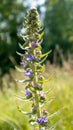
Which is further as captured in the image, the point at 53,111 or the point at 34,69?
the point at 53,111

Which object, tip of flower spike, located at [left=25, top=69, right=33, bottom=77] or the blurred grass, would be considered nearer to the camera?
tip of flower spike, located at [left=25, top=69, right=33, bottom=77]

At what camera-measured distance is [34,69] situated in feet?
8.06

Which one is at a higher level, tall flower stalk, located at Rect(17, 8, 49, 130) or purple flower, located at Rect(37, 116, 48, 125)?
tall flower stalk, located at Rect(17, 8, 49, 130)

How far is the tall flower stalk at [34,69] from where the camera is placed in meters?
2.43

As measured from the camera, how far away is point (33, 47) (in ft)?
8.04

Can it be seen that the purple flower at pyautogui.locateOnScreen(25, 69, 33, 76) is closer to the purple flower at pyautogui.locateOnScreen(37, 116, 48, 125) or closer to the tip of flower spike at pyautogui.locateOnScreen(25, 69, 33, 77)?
the tip of flower spike at pyautogui.locateOnScreen(25, 69, 33, 77)

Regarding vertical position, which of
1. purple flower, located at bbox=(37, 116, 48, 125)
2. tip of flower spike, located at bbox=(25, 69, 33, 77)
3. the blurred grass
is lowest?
the blurred grass

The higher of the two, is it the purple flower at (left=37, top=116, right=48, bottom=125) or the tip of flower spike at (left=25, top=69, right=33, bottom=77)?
the tip of flower spike at (left=25, top=69, right=33, bottom=77)

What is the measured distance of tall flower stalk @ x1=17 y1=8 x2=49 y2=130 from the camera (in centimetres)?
243

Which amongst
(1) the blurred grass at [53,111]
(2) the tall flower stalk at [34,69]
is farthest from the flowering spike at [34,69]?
(1) the blurred grass at [53,111]

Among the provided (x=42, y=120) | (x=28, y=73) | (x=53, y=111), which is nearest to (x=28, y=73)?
(x=28, y=73)

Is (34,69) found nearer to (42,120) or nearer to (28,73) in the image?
(28,73)

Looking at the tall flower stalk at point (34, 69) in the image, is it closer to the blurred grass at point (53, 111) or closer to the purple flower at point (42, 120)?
the purple flower at point (42, 120)

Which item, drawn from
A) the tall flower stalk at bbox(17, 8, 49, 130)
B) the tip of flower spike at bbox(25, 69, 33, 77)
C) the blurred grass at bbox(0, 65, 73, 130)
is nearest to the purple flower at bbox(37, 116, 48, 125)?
the tall flower stalk at bbox(17, 8, 49, 130)
